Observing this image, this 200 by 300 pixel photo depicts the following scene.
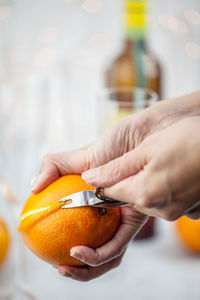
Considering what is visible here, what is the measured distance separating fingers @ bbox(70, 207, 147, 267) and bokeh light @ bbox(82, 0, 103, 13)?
50.3 inches

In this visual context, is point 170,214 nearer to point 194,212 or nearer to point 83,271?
point 194,212

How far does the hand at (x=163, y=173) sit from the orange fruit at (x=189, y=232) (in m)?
0.51

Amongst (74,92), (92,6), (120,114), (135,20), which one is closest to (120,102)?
(120,114)

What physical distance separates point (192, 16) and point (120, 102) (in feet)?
3.45

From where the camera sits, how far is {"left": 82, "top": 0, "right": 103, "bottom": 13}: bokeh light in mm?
1791

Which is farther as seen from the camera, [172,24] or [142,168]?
[172,24]

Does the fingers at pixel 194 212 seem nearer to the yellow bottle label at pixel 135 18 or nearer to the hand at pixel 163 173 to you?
the hand at pixel 163 173

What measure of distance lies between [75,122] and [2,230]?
0.67 m

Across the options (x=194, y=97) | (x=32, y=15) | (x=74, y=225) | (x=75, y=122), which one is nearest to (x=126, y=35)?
(x=75, y=122)

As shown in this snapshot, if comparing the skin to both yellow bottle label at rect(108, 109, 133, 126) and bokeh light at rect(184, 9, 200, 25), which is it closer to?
yellow bottle label at rect(108, 109, 133, 126)

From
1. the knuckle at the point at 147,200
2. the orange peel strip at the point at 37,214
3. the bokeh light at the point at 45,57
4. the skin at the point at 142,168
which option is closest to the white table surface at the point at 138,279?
the skin at the point at 142,168

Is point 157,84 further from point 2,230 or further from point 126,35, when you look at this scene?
point 2,230

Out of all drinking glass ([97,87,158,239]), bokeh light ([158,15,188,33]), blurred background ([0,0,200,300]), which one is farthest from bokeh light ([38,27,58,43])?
drinking glass ([97,87,158,239])

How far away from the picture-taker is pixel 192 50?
1.88m
